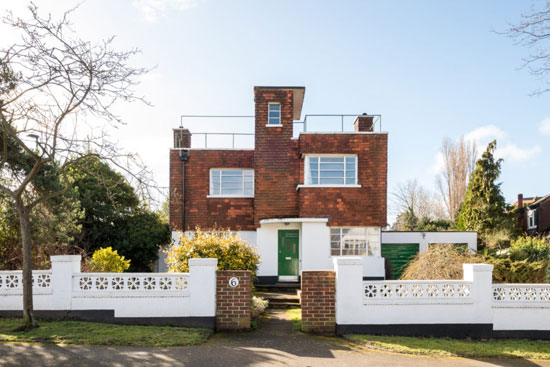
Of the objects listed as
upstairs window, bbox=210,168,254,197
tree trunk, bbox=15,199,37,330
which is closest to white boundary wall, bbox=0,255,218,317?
tree trunk, bbox=15,199,37,330

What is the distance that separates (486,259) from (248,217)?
926 centimetres

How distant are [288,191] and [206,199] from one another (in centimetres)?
359

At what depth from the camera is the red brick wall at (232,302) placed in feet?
30.7

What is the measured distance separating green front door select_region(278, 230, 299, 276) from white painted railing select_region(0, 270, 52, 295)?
32.1ft

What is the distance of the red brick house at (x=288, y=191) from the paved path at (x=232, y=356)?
28.4 ft

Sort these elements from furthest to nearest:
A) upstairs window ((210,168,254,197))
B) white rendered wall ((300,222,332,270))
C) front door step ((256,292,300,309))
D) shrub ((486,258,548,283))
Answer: upstairs window ((210,168,254,197)), white rendered wall ((300,222,332,270)), front door step ((256,292,300,309)), shrub ((486,258,548,283))

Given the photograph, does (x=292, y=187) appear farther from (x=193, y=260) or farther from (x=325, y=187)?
(x=193, y=260)

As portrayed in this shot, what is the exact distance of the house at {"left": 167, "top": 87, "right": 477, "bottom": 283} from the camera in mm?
17078

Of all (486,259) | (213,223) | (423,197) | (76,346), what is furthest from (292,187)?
(423,197)

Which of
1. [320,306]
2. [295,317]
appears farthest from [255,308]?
[320,306]

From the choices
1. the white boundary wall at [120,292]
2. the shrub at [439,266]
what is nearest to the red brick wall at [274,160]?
the shrub at [439,266]

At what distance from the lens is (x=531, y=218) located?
34.2 meters

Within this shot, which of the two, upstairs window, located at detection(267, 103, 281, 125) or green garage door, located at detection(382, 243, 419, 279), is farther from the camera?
green garage door, located at detection(382, 243, 419, 279)

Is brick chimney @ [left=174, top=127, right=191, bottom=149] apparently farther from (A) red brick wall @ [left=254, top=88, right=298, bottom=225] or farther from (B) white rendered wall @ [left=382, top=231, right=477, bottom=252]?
(B) white rendered wall @ [left=382, top=231, right=477, bottom=252]
